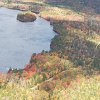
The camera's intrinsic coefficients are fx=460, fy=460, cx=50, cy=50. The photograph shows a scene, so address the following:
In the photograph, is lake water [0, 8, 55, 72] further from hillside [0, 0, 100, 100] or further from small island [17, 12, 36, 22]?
hillside [0, 0, 100, 100]

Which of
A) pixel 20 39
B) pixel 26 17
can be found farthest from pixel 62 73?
pixel 26 17

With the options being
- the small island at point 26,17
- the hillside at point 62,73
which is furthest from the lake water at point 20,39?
the hillside at point 62,73

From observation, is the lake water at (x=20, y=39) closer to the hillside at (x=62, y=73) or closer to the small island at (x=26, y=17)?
the small island at (x=26, y=17)

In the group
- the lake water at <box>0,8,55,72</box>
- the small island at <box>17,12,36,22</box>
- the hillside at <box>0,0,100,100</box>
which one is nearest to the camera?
the hillside at <box>0,0,100,100</box>

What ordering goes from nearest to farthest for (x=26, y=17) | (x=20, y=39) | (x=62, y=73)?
(x=62, y=73)
(x=20, y=39)
(x=26, y=17)

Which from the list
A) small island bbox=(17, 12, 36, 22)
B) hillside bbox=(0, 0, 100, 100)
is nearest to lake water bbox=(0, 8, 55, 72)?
small island bbox=(17, 12, 36, 22)

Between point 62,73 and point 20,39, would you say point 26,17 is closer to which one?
point 20,39

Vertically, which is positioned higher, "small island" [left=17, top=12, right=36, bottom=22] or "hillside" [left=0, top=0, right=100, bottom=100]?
"hillside" [left=0, top=0, right=100, bottom=100]

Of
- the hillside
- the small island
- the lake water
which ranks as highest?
the hillside

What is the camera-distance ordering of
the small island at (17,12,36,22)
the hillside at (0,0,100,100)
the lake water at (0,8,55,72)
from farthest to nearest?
the small island at (17,12,36,22), the lake water at (0,8,55,72), the hillside at (0,0,100,100)
